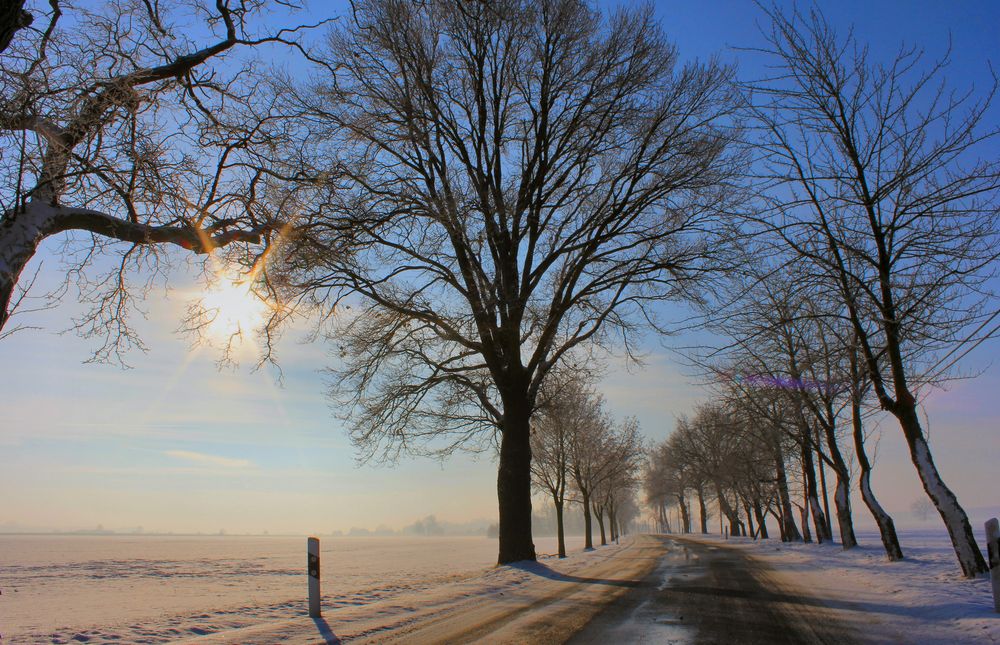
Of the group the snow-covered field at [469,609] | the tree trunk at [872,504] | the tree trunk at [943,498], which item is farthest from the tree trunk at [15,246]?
the tree trunk at [872,504]

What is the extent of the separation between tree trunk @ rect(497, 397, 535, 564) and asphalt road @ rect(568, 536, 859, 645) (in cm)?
455

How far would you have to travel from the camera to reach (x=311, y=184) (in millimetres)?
8086

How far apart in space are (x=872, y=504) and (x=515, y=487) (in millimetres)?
10601

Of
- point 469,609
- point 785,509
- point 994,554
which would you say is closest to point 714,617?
point 469,609

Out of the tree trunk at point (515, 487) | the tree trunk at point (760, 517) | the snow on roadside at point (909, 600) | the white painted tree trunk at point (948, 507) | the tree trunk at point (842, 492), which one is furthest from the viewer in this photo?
the tree trunk at point (760, 517)

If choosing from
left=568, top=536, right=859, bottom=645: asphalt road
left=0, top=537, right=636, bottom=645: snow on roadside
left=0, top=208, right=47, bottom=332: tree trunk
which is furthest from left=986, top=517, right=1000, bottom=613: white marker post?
left=0, top=208, right=47, bottom=332: tree trunk

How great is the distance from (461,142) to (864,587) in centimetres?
1309

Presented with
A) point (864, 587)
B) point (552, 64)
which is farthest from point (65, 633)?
point (552, 64)

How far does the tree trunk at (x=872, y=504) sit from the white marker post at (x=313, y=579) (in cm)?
1259

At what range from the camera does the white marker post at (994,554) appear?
21.1 ft

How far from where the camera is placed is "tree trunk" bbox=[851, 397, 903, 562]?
1503 centimetres

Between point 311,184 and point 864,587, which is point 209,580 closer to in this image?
point 311,184

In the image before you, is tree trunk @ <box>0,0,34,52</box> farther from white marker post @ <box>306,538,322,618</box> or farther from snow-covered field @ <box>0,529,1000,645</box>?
white marker post @ <box>306,538,322,618</box>

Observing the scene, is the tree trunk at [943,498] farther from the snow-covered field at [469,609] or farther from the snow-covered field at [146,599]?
the snow-covered field at [146,599]
